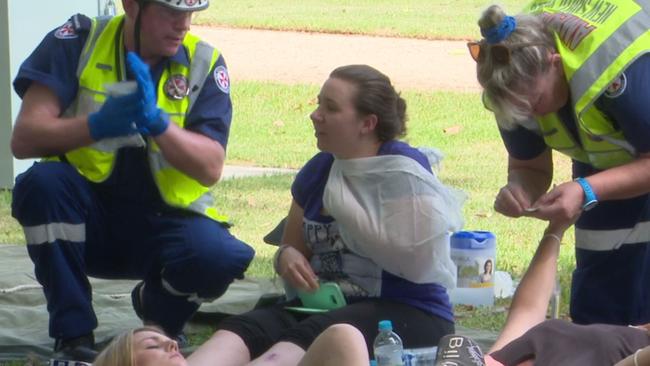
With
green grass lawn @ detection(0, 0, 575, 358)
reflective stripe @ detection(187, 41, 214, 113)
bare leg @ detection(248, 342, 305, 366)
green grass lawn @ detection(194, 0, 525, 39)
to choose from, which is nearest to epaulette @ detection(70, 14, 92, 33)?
reflective stripe @ detection(187, 41, 214, 113)

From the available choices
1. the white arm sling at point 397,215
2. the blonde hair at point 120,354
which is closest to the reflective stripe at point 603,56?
the white arm sling at point 397,215

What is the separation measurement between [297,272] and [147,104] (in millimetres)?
691

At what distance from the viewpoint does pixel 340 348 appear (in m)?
3.68

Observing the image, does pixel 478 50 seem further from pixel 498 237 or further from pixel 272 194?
pixel 272 194

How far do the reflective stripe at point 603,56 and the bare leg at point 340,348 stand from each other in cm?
101

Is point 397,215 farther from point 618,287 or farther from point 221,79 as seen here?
point 221,79

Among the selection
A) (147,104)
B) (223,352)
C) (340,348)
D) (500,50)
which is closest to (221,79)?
(147,104)

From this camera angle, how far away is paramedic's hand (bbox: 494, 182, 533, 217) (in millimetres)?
4172

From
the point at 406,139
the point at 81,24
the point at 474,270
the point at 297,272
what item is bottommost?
the point at 474,270

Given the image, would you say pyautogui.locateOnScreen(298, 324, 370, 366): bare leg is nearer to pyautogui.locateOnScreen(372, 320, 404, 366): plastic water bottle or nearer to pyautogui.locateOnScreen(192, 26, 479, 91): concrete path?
pyautogui.locateOnScreen(372, 320, 404, 366): plastic water bottle

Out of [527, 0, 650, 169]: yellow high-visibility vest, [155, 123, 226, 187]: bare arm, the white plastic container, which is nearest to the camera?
[527, 0, 650, 169]: yellow high-visibility vest

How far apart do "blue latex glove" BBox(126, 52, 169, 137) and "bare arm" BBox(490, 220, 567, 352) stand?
1.28 meters

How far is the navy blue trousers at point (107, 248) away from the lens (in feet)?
15.7

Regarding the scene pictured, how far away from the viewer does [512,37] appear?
4.11m
